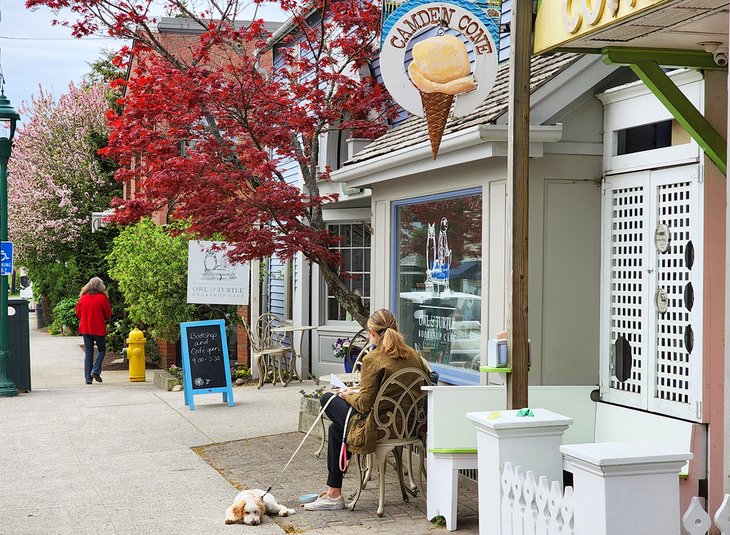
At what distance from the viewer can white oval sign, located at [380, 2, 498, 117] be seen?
744 centimetres

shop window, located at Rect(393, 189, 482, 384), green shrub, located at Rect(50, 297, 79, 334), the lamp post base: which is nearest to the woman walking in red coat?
the lamp post base

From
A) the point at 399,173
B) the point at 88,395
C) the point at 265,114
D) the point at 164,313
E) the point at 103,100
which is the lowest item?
the point at 88,395

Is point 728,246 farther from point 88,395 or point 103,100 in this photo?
point 103,100

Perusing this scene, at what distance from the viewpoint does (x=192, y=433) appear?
35.1 ft

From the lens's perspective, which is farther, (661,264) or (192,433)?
(192,433)

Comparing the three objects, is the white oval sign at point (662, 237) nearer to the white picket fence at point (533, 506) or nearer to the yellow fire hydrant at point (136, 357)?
the white picket fence at point (533, 506)

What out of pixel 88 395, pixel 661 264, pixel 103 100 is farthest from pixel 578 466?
pixel 103 100

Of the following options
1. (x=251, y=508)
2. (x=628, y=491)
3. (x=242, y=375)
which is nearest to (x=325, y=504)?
(x=251, y=508)

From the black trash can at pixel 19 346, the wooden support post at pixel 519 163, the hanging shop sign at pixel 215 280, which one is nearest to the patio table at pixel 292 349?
the hanging shop sign at pixel 215 280

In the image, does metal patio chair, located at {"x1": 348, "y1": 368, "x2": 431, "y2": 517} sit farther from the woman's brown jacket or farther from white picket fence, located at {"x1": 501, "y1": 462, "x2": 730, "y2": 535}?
white picket fence, located at {"x1": 501, "y1": 462, "x2": 730, "y2": 535}

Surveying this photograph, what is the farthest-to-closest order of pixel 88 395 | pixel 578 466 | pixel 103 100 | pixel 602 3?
1. pixel 103 100
2. pixel 88 395
3. pixel 602 3
4. pixel 578 466

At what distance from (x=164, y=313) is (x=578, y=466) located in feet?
41.5

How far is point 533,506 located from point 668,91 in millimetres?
2665

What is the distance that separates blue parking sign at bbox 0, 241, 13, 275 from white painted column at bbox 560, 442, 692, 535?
12.0 meters
